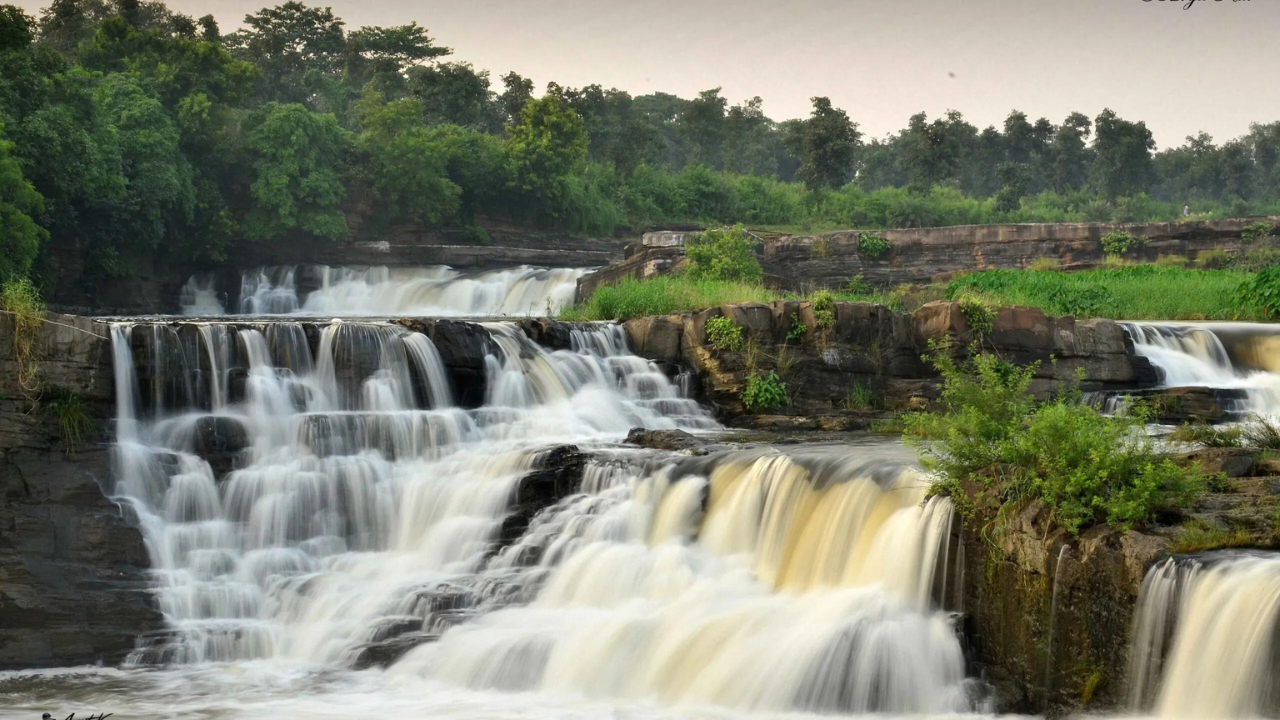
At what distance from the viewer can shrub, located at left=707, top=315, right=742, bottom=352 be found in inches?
703

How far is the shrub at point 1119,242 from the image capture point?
29344 millimetres

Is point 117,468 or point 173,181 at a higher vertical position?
point 173,181

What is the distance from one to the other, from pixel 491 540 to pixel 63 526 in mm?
4413

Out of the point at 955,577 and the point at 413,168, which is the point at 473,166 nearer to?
the point at 413,168

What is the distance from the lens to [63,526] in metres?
12.1

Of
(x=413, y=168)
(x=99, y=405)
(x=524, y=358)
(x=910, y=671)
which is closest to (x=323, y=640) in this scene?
(x=99, y=405)

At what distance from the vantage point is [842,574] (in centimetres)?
1032

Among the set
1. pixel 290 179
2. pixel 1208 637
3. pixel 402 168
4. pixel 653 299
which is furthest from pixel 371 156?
pixel 1208 637

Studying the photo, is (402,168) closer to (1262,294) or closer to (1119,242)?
(1119,242)

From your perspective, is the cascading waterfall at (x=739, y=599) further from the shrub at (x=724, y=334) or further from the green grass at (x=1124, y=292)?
the green grass at (x=1124, y=292)

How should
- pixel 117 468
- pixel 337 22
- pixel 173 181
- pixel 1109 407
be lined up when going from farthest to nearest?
pixel 337 22 < pixel 173 181 < pixel 1109 407 < pixel 117 468

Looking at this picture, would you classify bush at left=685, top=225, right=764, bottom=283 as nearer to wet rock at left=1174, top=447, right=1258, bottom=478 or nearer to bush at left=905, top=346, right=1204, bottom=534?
bush at left=905, top=346, right=1204, bottom=534

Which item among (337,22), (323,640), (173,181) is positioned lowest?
(323,640)

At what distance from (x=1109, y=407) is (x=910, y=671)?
946 cm
